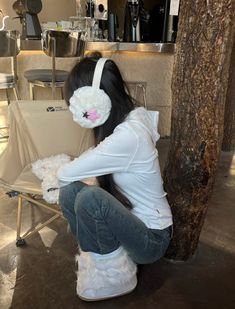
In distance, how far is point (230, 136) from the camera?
3.80 m

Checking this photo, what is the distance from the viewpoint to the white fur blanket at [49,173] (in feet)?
5.59

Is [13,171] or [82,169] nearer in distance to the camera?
[82,169]

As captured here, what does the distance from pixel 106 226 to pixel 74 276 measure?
1.43 feet

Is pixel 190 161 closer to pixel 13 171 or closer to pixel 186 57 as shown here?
pixel 186 57

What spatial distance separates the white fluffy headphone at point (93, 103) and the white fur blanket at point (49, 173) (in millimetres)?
440

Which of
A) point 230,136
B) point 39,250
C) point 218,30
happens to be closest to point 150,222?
point 39,250

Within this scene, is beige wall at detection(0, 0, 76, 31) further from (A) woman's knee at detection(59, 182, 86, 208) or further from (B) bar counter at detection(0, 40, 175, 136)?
(A) woman's knee at detection(59, 182, 86, 208)

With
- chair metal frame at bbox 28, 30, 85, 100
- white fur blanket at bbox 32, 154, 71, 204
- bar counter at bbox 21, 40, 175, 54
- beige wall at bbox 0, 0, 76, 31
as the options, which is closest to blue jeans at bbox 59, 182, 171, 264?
white fur blanket at bbox 32, 154, 71, 204

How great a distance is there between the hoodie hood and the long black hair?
28 mm

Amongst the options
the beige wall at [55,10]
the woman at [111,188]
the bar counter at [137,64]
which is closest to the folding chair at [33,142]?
the woman at [111,188]

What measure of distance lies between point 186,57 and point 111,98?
15.4 inches

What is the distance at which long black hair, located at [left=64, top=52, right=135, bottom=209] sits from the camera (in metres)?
1.38

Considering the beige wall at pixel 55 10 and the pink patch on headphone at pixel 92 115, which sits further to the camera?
the beige wall at pixel 55 10

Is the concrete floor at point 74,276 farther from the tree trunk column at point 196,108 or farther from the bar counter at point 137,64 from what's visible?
the bar counter at point 137,64
